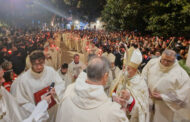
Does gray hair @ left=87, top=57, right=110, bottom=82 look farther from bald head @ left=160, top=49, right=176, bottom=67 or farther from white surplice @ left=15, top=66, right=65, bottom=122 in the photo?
bald head @ left=160, top=49, right=176, bottom=67

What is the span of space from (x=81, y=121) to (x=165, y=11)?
54.4ft

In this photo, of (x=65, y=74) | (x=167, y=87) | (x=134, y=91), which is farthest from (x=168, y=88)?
(x=65, y=74)

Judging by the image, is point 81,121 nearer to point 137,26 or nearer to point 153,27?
point 153,27

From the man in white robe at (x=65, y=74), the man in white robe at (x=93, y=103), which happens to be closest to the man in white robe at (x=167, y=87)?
the man in white robe at (x=93, y=103)

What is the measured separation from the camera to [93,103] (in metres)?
1.66

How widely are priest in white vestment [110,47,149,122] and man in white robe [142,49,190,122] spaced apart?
2.33 feet

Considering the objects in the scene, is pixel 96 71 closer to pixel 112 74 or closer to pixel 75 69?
pixel 75 69

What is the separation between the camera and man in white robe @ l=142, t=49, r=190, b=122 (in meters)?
3.27

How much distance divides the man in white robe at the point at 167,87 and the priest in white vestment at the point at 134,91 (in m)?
0.71

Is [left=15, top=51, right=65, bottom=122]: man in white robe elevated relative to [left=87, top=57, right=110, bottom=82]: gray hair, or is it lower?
lower

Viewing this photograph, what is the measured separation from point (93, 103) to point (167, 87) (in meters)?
2.40

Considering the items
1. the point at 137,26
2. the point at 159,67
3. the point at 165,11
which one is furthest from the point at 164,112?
the point at 137,26

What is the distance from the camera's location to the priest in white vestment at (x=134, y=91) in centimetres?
262

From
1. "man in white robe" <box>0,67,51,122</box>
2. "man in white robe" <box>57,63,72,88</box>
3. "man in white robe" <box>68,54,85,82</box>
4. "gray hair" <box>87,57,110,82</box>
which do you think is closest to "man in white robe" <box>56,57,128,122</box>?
"gray hair" <box>87,57,110,82</box>
